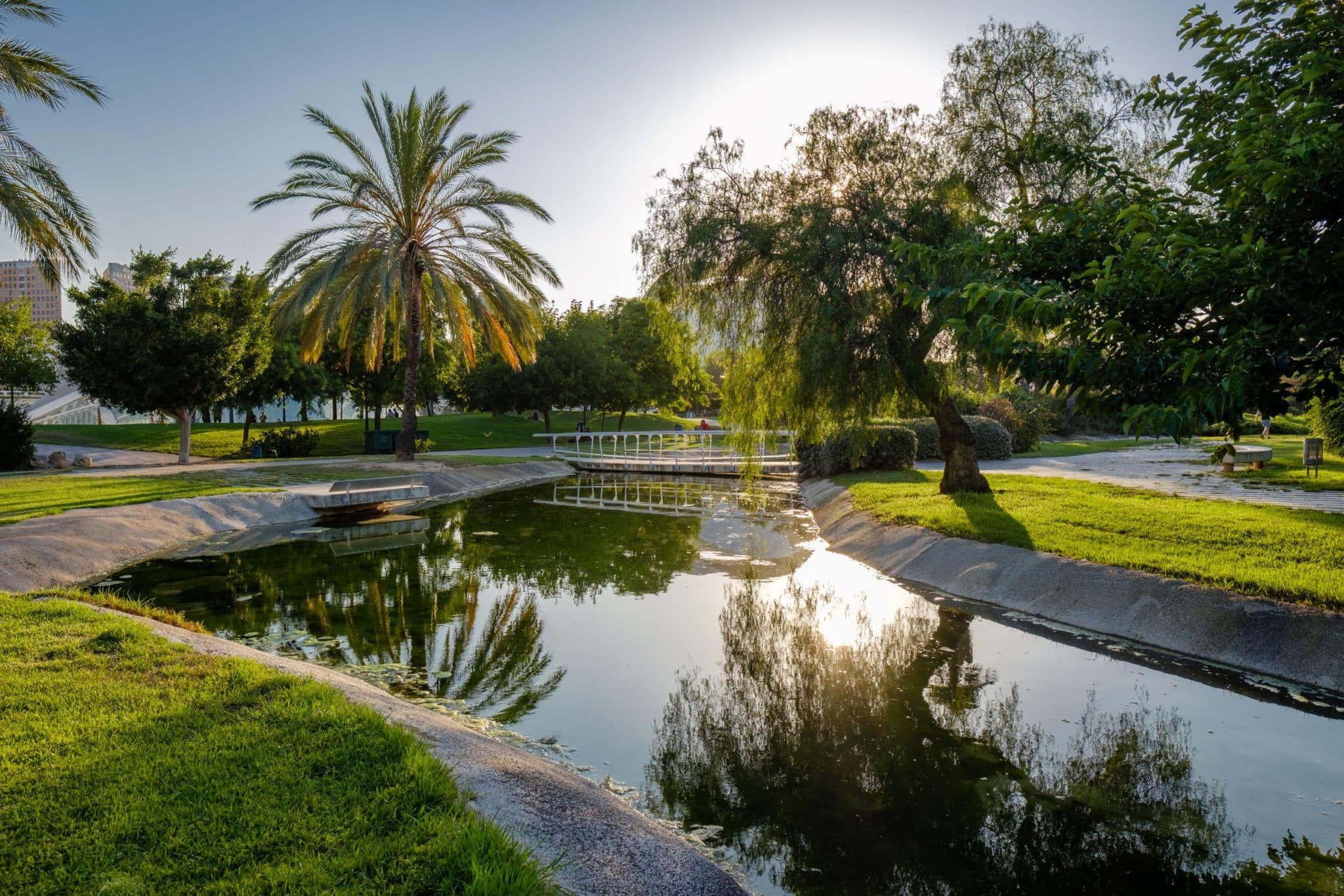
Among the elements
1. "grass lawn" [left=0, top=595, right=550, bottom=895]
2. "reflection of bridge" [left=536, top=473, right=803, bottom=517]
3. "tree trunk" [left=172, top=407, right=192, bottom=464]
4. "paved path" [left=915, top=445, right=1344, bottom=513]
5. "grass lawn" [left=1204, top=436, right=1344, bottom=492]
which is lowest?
"reflection of bridge" [left=536, top=473, right=803, bottom=517]

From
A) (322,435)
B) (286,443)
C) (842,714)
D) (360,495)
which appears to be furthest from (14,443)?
(842,714)

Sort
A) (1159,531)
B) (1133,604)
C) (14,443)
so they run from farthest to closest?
(14,443) → (1159,531) → (1133,604)

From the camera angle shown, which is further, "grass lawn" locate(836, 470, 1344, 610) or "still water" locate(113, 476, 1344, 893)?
"grass lawn" locate(836, 470, 1344, 610)

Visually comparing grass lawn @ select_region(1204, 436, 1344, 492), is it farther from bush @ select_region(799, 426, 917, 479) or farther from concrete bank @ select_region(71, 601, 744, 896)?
concrete bank @ select_region(71, 601, 744, 896)

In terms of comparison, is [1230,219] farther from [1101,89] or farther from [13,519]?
[13,519]

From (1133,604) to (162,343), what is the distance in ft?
85.0

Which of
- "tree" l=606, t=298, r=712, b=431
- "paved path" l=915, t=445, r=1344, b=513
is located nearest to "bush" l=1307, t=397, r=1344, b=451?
"paved path" l=915, t=445, r=1344, b=513

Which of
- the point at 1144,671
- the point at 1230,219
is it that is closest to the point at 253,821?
the point at 1230,219

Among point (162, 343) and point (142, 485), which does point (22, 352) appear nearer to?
point (162, 343)

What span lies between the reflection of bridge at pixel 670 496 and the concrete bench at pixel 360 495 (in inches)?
169

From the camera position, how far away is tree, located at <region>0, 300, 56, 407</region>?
37.3 metres

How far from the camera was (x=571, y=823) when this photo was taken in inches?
149

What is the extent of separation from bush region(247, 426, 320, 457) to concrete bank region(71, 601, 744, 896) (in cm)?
2842

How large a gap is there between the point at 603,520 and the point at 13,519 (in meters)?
10.4
